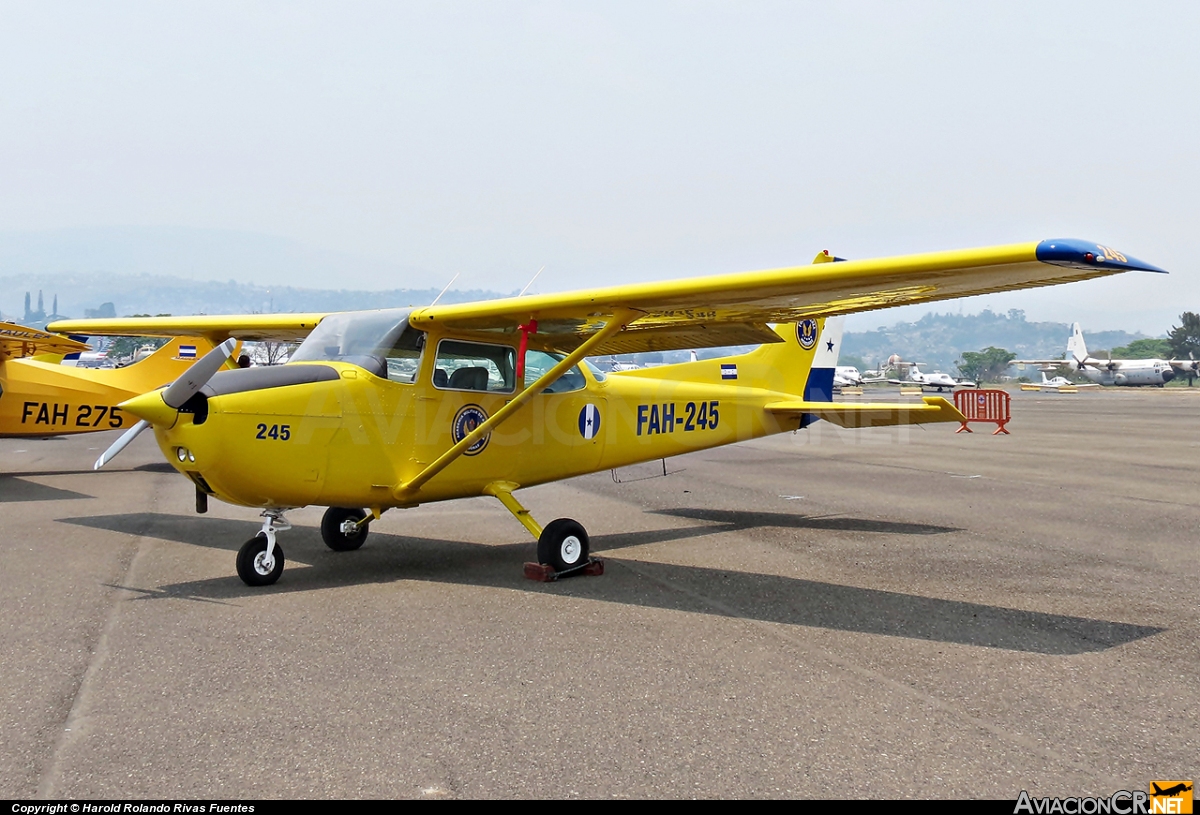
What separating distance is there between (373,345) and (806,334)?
20.2 feet

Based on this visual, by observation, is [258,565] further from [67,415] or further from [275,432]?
[67,415]

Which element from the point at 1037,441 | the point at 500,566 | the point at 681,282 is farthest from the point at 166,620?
the point at 1037,441

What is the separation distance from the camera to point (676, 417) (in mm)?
9688

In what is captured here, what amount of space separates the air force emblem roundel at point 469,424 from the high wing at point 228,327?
2.85m

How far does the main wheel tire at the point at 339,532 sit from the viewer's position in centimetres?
850

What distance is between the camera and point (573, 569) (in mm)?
7352

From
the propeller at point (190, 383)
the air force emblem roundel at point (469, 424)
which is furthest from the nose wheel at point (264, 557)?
the air force emblem roundel at point (469, 424)

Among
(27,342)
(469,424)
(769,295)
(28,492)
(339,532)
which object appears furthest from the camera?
(27,342)

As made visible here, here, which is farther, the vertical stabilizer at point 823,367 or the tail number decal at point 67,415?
the tail number decal at point 67,415

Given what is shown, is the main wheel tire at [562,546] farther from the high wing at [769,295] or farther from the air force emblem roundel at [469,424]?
the high wing at [769,295]

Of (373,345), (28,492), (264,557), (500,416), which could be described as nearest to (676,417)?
(500,416)

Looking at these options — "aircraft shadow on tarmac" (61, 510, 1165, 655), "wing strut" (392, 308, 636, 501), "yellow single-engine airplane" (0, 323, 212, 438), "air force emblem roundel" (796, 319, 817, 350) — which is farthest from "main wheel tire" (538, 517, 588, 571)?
"yellow single-engine airplane" (0, 323, 212, 438)

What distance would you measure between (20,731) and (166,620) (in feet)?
6.54

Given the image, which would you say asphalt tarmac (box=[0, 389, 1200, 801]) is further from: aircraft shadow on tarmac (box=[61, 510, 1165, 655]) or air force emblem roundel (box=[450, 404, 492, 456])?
air force emblem roundel (box=[450, 404, 492, 456])
